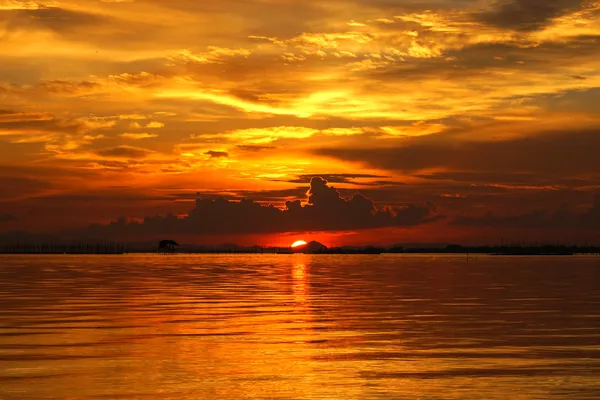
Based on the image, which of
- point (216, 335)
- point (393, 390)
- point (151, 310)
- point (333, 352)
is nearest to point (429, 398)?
point (393, 390)

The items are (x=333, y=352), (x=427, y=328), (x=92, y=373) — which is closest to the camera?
(x=92, y=373)

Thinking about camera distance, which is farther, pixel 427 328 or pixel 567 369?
pixel 427 328

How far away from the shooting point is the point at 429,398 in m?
23.4

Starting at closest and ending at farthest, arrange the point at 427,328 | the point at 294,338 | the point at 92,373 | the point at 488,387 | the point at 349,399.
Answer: the point at 349,399, the point at 488,387, the point at 92,373, the point at 294,338, the point at 427,328

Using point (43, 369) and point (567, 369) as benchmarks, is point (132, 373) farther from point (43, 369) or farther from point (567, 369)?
point (567, 369)

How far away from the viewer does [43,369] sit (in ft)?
92.5

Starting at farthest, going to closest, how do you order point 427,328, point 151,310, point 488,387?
point 151,310 < point 427,328 < point 488,387

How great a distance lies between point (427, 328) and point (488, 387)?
15868mm

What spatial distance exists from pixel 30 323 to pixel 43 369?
1556 cm

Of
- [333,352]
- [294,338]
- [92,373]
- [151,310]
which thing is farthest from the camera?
[151,310]

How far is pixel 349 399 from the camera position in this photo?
76.3ft

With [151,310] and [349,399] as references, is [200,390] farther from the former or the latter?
[151,310]

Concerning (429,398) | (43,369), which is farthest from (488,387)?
(43,369)

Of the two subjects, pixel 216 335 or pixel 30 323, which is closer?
pixel 216 335
